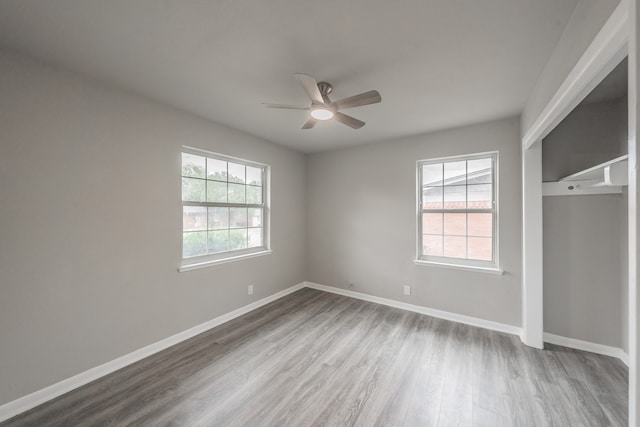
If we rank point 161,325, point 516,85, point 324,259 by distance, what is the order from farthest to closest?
point 324,259 < point 161,325 < point 516,85

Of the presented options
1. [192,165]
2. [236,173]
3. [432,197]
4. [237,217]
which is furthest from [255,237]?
[432,197]

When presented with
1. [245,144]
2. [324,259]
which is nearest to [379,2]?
[245,144]

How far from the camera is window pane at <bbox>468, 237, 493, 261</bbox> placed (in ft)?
10.1

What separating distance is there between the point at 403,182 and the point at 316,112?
1.99 meters

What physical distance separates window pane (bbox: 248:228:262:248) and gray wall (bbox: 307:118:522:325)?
1078mm

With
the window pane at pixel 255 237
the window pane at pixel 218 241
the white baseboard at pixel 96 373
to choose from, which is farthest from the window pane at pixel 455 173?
the white baseboard at pixel 96 373

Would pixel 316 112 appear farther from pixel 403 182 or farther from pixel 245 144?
pixel 403 182

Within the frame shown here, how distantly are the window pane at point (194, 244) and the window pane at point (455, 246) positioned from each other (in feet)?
10.4

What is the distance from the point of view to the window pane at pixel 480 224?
307cm

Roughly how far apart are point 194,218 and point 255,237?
1.03 metres

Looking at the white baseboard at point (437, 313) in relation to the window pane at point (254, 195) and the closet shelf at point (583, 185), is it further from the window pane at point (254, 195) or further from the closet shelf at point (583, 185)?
the window pane at point (254, 195)

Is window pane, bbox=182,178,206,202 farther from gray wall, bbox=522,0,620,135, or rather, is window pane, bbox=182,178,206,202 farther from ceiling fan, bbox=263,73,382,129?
gray wall, bbox=522,0,620,135

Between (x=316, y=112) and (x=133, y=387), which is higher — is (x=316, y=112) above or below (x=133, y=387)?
above

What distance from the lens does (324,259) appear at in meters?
4.38
